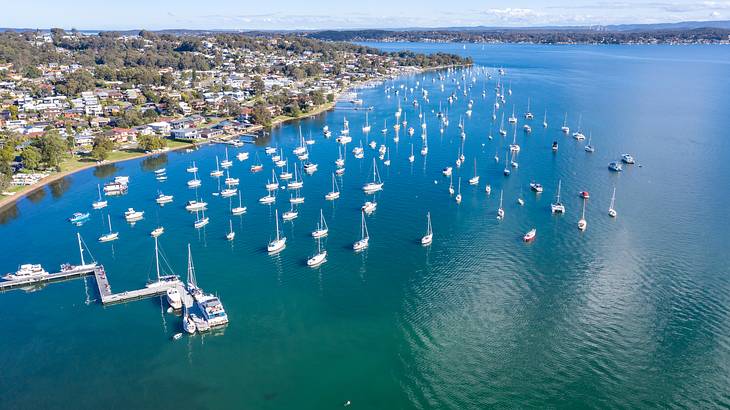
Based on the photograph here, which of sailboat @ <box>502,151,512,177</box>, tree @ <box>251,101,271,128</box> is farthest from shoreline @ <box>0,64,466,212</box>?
sailboat @ <box>502,151,512,177</box>

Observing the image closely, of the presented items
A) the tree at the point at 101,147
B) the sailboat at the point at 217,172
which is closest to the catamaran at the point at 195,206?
the sailboat at the point at 217,172

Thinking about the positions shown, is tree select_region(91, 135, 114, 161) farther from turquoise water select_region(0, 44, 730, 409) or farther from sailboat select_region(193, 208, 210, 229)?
sailboat select_region(193, 208, 210, 229)

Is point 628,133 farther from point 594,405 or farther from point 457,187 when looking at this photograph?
point 594,405

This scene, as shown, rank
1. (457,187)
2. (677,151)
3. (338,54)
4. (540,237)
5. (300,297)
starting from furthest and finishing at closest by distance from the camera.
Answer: (338,54)
(677,151)
(457,187)
(540,237)
(300,297)

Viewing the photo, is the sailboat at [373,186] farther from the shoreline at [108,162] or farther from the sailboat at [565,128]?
the sailboat at [565,128]

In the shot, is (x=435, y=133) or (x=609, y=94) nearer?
(x=435, y=133)

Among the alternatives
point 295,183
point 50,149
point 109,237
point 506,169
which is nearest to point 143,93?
point 50,149

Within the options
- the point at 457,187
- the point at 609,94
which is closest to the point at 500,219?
the point at 457,187
